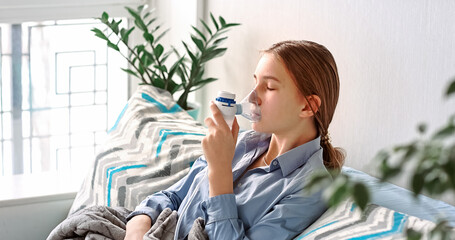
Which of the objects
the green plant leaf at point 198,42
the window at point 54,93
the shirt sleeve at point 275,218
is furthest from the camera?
the window at point 54,93

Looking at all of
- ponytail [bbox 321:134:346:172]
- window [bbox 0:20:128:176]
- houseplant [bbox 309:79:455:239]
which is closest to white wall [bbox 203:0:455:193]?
ponytail [bbox 321:134:346:172]

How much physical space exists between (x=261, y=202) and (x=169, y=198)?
0.33 meters

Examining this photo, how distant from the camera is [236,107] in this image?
1.45 metres

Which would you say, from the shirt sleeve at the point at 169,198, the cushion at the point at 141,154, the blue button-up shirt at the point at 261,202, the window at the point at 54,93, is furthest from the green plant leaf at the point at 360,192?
the window at the point at 54,93

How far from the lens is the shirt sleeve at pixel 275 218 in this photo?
1304 mm

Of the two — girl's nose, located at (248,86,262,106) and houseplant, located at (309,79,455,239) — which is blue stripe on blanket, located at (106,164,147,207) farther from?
houseplant, located at (309,79,455,239)

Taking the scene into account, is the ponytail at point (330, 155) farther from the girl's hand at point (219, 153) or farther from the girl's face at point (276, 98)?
the girl's hand at point (219, 153)

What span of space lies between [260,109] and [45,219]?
94 cm

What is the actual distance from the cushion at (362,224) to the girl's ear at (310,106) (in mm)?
222

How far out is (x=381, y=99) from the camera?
1533 mm

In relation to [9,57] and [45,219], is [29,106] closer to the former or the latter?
[9,57]

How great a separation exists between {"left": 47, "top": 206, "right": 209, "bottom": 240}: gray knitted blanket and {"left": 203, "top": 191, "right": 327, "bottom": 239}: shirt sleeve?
3.3 inches

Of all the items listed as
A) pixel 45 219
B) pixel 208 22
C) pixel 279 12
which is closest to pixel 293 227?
pixel 279 12

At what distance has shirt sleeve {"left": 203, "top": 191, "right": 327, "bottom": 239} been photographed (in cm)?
130
